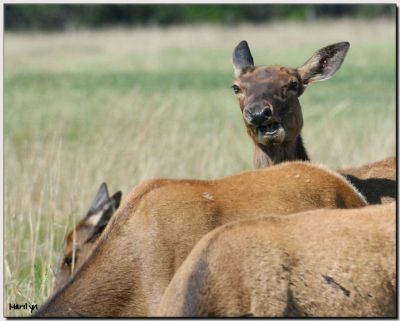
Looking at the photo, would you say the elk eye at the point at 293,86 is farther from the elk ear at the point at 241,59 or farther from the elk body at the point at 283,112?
the elk ear at the point at 241,59

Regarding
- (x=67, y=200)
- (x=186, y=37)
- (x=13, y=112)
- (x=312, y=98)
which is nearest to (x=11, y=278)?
(x=67, y=200)

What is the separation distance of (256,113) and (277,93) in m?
0.38

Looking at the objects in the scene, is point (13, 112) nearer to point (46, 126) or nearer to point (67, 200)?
point (46, 126)

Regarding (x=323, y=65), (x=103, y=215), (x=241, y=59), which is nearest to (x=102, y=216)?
(x=103, y=215)

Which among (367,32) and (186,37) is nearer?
(367,32)

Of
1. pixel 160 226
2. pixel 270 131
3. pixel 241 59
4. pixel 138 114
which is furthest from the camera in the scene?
pixel 138 114

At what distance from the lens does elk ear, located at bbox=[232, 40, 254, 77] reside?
862 centimetres

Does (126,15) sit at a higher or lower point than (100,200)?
higher

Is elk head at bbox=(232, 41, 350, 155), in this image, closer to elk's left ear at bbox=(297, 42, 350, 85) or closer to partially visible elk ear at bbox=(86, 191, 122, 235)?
elk's left ear at bbox=(297, 42, 350, 85)

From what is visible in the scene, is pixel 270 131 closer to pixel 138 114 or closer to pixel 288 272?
pixel 288 272

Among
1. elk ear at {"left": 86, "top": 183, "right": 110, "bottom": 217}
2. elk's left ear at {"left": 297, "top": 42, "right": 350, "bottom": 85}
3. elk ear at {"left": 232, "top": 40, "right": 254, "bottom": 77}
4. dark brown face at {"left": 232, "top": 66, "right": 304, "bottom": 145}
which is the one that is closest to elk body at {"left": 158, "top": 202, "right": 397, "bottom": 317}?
dark brown face at {"left": 232, "top": 66, "right": 304, "bottom": 145}

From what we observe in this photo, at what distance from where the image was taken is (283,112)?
800 centimetres

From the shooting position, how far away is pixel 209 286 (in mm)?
4871

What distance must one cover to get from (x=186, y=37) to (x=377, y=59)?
10414 millimetres
